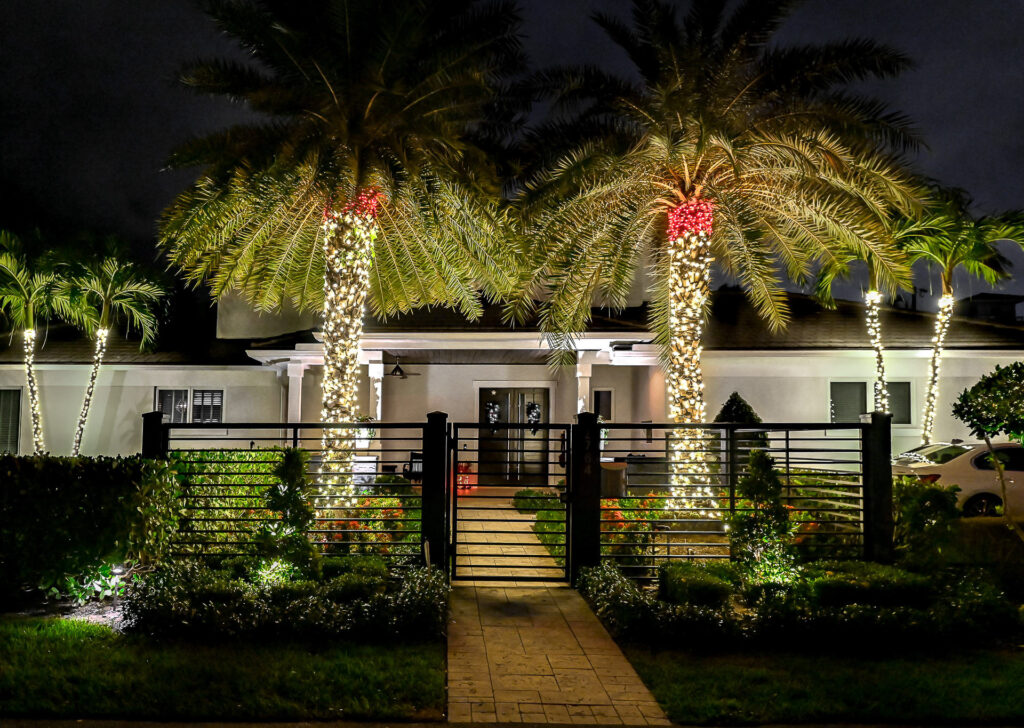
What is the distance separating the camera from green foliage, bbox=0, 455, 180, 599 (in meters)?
7.63

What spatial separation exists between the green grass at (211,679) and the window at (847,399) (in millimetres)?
13967

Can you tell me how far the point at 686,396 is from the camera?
470 inches

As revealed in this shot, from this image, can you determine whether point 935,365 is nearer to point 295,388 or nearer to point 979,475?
point 979,475

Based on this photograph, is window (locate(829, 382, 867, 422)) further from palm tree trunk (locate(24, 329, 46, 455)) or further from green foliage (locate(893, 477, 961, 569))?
palm tree trunk (locate(24, 329, 46, 455))

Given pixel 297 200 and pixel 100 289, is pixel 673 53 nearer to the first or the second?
pixel 297 200

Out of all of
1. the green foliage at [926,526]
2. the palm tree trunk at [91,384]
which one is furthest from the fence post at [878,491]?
the palm tree trunk at [91,384]

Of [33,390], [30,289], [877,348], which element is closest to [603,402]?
[877,348]

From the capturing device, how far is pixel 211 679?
18.7 ft

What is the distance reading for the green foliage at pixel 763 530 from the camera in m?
8.31

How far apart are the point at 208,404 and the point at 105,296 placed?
3611 mm

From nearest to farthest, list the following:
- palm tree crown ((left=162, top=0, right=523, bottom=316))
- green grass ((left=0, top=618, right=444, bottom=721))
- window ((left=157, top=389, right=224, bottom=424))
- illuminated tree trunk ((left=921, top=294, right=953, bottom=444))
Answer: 1. green grass ((left=0, top=618, right=444, bottom=721))
2. palm tree crown ((left=162, top=0, right=523, bottom=316))
3. illuminated tree trunk ((left=921, top=294, right=953, bottom=444))
4. window ((left=157, top=389, right=224, bottom=424))

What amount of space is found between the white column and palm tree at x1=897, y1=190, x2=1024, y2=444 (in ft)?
42.7

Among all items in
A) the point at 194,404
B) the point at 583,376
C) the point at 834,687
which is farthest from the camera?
the point at 194,404

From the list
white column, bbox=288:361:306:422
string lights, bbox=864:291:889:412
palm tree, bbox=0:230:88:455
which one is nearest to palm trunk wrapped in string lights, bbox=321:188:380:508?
white column, bbox=288:361:306:422
